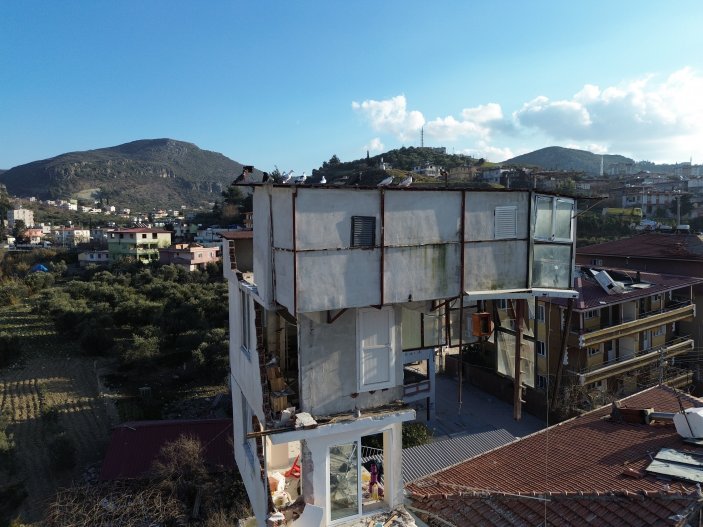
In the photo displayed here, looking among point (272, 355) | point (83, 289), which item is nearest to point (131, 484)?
point (272, 355)

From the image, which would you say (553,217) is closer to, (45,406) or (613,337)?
(613,337)

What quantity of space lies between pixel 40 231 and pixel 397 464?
96.8 metres

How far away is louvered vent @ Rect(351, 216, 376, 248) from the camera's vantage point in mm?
5934

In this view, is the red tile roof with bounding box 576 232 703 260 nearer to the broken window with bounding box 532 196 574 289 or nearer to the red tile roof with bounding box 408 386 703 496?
the red tile roof with bounding box 408 386 703 496

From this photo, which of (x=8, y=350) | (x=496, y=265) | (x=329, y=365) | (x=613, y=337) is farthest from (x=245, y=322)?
(x=8, y=350)

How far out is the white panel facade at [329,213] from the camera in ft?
18.5

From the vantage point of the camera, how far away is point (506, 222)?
6.77 meters

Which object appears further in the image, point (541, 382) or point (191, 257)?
point (191, 257)

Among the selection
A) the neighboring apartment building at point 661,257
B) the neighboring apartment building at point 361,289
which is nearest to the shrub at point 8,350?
the neighboring apartment building at point 361,289

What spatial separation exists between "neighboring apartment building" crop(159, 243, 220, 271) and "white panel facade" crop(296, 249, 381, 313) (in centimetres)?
4810

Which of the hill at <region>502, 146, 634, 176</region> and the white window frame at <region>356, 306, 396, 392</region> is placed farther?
the hill at <region>502, 146, 634, 176</region>

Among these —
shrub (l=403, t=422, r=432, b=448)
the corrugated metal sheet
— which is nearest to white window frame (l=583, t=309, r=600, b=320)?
the corrugated metal sheet

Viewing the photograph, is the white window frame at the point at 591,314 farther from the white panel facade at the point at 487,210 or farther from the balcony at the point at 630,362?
the white panel facade at the point at 487,210

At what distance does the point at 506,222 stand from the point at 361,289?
7.82 feet
